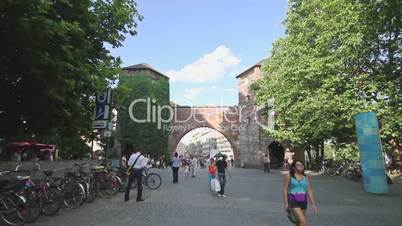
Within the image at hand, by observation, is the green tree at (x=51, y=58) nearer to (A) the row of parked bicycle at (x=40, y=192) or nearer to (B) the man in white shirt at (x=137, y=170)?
(A) the row of parked bicycle at (x=40, y=192)

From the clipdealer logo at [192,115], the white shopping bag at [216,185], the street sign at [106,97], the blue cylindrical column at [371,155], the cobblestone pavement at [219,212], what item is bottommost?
the cobblestone pavement at [219,212]

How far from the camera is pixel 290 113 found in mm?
25016

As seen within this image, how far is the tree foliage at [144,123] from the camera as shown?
48.4 m

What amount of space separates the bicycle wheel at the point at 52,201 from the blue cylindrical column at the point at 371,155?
11638 mm

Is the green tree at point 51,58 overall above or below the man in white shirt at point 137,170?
above

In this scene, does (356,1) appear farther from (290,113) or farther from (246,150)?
(246,150)

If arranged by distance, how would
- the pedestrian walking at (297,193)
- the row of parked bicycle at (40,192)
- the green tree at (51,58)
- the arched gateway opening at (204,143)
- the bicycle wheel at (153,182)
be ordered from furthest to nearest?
the arched gateway opening at (204,143), the bicycle wheel at (153,182), the row of parked bicycle at (40,192), the green tree at (51,58), the pedestrian walking at (297,193)

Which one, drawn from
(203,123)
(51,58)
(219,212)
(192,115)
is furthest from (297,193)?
(192,115)

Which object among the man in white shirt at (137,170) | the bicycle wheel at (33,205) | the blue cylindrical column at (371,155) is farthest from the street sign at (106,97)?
the blue cylindrical column at (371,155)

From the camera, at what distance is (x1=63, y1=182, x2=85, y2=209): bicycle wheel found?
426 inches

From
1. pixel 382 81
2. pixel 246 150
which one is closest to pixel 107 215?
pixel 382 81

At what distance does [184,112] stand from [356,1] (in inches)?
1401

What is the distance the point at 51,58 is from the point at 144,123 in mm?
40266

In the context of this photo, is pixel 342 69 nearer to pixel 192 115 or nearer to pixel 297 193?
pixel 297 193
